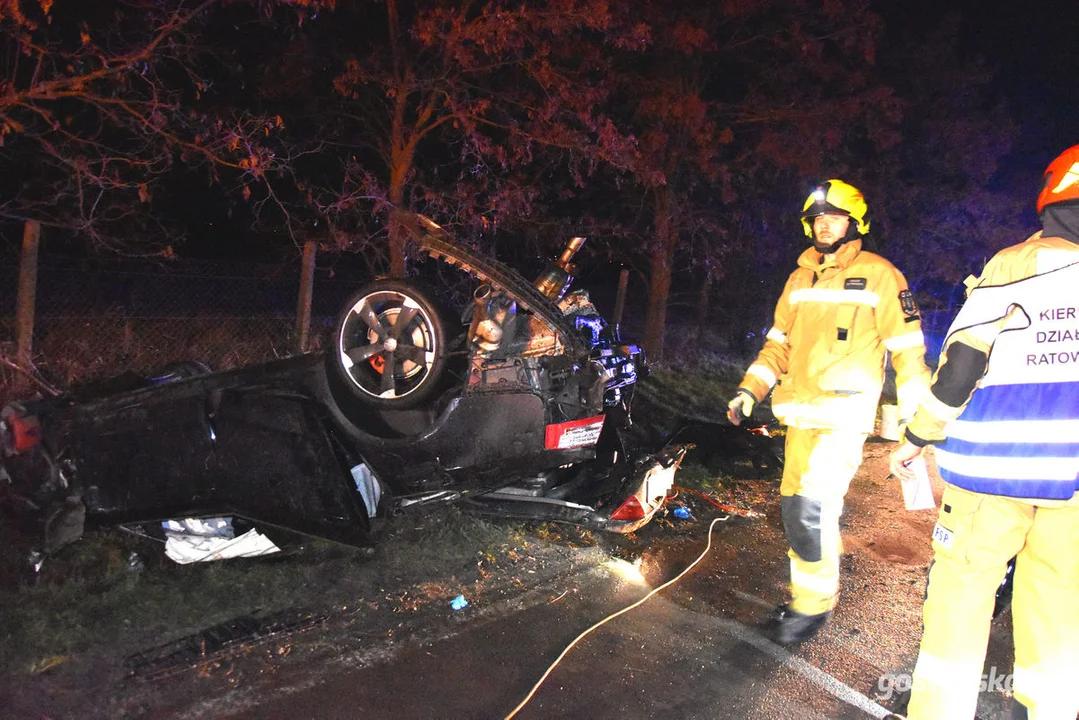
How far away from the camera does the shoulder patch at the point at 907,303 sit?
128 inches

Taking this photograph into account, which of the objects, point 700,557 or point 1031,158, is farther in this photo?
point 1031,158

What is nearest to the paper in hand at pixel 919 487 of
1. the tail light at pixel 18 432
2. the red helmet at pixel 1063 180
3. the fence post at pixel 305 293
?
the red helmet at pixel 1063 180

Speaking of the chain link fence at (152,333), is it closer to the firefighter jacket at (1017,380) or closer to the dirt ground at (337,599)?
the dirt ground at (337,599)

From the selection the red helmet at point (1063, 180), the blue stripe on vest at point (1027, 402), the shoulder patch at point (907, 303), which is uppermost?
the red helmet at point (1063, 180)

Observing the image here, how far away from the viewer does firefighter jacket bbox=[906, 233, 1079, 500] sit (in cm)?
231

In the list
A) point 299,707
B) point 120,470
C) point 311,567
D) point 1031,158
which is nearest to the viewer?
point 299,707

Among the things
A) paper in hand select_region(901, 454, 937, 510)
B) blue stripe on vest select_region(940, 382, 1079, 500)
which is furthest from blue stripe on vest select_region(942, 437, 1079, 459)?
paper in hand select_region(901, 454, 937, 510)

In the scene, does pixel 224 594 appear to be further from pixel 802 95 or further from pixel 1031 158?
pixel 1031 158

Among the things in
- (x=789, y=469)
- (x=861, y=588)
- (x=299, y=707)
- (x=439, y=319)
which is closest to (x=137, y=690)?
(x=299, y=707)

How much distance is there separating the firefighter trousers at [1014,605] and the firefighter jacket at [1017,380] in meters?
0.10

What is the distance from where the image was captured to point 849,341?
336 cm

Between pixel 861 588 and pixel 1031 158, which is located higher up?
pixel 1031 158

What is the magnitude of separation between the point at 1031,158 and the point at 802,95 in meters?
10.7

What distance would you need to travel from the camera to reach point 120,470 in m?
3.47
